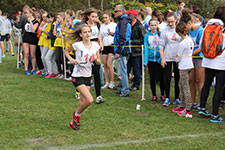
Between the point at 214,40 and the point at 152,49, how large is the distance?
2.19m

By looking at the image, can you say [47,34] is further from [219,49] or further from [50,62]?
[219,49]

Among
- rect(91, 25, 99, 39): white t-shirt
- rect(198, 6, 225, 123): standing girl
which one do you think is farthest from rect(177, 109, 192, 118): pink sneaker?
rect(91, 25, 99, 39): white t-shirt

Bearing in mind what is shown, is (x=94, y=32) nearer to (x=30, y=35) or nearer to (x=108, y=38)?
(x=108, y=38)

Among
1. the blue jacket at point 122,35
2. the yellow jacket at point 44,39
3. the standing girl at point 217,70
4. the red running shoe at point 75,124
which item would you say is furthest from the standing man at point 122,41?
the yellow jacket at point 44,39

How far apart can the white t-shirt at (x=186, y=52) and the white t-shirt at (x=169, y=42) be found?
0.63 metres

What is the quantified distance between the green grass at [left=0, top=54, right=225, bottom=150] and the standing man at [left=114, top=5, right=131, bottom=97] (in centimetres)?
57

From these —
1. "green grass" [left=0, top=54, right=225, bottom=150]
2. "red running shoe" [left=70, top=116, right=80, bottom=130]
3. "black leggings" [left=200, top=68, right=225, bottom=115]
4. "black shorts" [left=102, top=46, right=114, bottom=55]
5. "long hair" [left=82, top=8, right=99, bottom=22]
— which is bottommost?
"green grass" [left=0, top=54, right=225, bottom=150]

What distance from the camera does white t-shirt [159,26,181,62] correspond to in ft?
27.4

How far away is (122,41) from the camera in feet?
30.7

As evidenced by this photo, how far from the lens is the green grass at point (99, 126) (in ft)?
18.7

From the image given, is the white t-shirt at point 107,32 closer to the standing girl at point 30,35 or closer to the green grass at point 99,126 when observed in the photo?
the green grass at point 99,126

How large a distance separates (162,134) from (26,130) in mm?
2344

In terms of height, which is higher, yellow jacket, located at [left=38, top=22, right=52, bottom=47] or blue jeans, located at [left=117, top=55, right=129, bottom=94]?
yellow jacket, located at [left=38, top=22, right=52, bottom=47]

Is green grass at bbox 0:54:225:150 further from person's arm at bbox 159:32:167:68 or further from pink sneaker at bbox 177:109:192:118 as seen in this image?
person's arm at bbox 159:32:167:68
